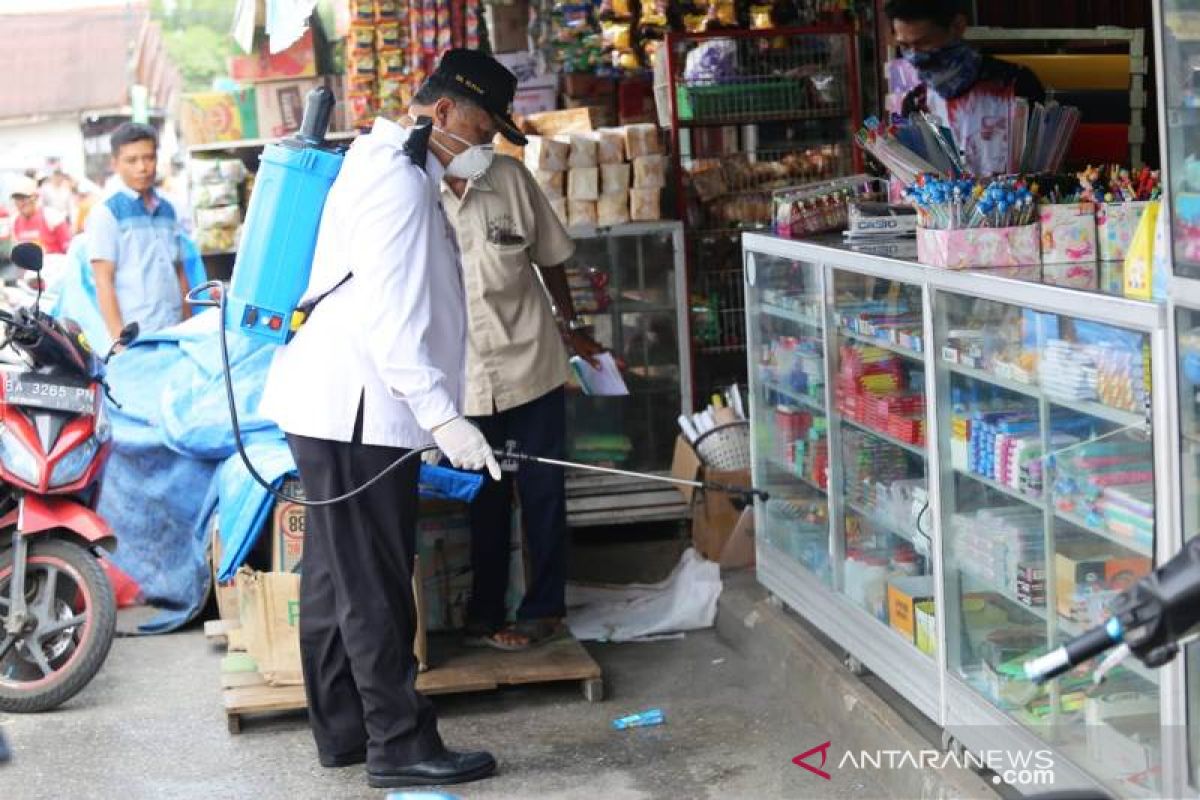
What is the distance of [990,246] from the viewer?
14.5 ft

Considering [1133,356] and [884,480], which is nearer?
[1133,356]

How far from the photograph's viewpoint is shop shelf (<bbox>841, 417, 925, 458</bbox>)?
4988 millimetres

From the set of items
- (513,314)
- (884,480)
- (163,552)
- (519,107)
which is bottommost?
(163,552)

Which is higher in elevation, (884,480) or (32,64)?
(32,64)

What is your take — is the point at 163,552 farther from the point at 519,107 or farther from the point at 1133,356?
the point at 1133,356

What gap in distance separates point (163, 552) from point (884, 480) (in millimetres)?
3582

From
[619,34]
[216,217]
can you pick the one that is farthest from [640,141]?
[216,217]

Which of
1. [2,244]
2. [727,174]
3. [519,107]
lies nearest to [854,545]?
[727,174]

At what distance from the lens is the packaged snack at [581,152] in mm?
7941

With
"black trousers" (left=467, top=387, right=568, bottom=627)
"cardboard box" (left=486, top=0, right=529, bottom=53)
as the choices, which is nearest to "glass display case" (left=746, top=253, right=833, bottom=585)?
"black trousers" (left=467, top=387, right=568, bottom=627)

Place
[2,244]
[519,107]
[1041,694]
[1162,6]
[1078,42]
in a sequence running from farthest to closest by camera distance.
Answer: [2,244]
[519,107]
[1078,42]
[1041,694]
[1162,6]

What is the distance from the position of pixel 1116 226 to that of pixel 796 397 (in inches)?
75.4

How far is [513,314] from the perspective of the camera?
6.21 metres

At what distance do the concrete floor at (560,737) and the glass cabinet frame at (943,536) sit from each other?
0.45 ft
